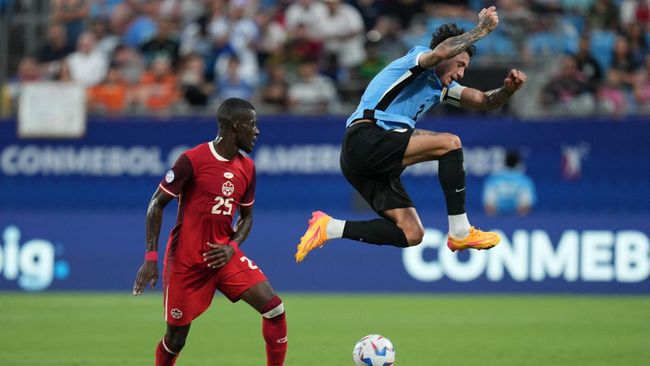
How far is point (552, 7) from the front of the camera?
2014cm

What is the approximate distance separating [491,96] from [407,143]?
1029mm

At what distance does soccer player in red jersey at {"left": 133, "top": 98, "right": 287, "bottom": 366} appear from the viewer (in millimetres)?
8859

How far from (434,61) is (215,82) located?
11186mm

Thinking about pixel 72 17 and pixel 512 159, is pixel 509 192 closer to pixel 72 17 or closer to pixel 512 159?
pixel 512 159

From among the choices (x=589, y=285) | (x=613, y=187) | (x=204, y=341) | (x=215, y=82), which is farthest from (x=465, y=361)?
(x=215, y=82)

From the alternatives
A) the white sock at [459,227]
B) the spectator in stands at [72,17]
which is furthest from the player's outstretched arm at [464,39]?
the spectator in stands at [72,17]

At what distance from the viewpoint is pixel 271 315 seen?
9.05 meters

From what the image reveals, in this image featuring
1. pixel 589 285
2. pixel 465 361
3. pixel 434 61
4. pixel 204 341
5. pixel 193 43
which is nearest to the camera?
pixel 434 61

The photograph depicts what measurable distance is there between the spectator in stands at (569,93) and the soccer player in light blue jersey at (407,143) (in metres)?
8.59

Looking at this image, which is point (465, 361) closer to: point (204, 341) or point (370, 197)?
point (370, 197)

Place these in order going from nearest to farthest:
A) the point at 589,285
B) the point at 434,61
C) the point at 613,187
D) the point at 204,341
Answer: the point at 434,61 → the point at 204,341 → the point at 589,285 → the point at 613,187

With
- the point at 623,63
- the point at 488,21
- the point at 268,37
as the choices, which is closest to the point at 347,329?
the point at 488,21

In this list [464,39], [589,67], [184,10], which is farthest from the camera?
[184,10]

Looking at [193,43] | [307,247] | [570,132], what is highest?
[193,43]
